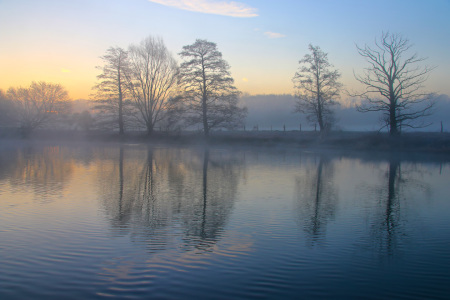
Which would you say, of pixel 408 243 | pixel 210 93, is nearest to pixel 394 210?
pixel 408 243

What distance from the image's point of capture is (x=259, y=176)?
56.0 feet

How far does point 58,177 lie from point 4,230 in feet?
28.8

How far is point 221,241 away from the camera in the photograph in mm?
7312

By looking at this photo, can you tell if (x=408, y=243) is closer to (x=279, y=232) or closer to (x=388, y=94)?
(x=279, y=232)

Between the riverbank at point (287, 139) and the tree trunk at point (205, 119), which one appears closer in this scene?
the riverbank at point (287, 139)

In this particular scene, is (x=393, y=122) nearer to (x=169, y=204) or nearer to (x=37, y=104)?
(x=169, y=204)

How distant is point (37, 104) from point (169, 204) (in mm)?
62277

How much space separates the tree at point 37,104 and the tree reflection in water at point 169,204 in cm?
5181

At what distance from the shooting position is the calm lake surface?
5.29 m

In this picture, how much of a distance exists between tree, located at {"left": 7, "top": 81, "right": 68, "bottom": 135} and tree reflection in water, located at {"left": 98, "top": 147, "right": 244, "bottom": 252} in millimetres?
51808

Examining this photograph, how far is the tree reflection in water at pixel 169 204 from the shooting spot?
303 inches

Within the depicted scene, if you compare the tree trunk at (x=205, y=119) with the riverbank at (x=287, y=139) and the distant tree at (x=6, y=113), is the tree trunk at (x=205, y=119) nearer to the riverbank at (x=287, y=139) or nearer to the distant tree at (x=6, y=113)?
the riverbank at (x=287, y=139)

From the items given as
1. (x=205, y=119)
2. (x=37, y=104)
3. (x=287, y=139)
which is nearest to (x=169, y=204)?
(x=287, y=139)

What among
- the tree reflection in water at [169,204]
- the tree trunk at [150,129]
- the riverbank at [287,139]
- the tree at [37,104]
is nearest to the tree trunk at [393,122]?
the riverbank at [287,139]
